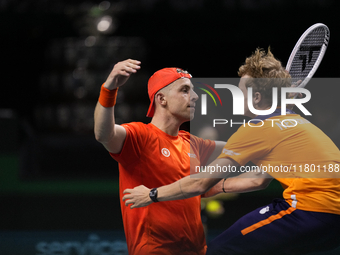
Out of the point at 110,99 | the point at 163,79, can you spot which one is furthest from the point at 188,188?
the point at 163,79

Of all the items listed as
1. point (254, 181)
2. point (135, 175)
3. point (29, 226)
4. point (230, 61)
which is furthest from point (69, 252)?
→ point (230, 61)

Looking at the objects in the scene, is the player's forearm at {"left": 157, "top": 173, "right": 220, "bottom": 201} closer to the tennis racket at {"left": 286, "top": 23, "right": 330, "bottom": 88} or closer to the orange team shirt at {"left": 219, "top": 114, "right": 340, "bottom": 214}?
the orange team shirt at {"left": 219, "top": 114, "right": 340, "bottom": 214}

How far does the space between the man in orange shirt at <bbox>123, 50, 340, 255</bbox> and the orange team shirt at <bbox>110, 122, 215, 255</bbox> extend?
0.29 m

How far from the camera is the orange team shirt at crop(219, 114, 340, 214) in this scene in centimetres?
227

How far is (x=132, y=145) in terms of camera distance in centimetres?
256

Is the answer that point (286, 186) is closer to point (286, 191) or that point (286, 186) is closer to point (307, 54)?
point (286, 191)

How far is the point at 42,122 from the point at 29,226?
2731 mm

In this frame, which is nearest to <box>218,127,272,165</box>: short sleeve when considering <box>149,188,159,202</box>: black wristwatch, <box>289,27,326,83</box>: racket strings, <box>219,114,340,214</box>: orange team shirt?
<box>219,114,340,214</box>: orange team shirt

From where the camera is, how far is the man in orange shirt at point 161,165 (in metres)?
2.63

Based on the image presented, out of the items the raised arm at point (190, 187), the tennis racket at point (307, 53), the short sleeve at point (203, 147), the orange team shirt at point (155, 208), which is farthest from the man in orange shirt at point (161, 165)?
the tennis racket at point (307, 53)

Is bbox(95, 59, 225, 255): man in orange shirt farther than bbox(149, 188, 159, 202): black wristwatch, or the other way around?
bbox(95, 59, 225, 255): man in orange shirt

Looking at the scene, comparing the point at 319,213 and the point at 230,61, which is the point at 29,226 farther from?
the point at 230,61

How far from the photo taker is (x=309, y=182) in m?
2.27

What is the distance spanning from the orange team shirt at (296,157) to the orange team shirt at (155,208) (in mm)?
567
